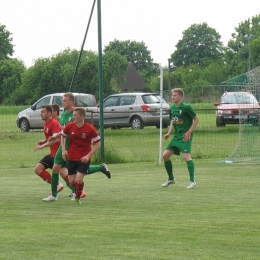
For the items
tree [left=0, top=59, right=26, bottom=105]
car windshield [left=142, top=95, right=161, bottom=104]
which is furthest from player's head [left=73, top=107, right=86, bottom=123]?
tree [left=0, top=59, right=26, bottom=105]

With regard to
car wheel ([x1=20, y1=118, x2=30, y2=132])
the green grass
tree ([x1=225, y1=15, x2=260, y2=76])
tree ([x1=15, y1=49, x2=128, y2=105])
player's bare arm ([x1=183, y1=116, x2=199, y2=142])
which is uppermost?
tree ([x1=225, y1=15, x2=260, y2=76])

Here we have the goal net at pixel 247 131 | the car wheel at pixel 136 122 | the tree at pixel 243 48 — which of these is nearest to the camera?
the goal net at pixel 247 131

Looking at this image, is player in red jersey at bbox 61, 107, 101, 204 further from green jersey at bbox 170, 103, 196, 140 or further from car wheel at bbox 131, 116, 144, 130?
car wheel at bbox 131, 116, 144, 130

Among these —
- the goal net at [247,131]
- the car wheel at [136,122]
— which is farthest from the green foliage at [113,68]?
the goal net at [247,131]

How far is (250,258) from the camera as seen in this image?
289 inches

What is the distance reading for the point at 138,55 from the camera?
121m

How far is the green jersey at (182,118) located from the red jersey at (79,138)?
2622 millimetres

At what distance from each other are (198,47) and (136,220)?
11552cm

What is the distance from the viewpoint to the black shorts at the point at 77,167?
39.0ft

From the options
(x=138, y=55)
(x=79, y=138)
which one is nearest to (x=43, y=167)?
(x=79, y=138)

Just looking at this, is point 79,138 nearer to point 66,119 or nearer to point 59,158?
point 59,158

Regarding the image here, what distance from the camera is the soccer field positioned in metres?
7.79

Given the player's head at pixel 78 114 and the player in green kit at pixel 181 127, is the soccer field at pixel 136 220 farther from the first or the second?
the player's head at pixel 78 114

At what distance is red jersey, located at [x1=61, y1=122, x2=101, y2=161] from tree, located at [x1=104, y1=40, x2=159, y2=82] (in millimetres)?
104154
